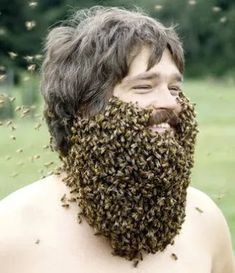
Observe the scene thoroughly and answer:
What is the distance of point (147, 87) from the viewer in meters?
3.58

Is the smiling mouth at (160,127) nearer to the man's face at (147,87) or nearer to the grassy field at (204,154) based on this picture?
the man's face at (147,87)

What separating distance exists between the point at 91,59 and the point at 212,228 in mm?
786

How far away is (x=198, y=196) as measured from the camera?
13.1ft

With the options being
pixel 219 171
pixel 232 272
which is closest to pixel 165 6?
pixel 219 171

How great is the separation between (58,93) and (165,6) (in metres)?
28.3

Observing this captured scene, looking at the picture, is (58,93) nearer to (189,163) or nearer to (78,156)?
(78,156)

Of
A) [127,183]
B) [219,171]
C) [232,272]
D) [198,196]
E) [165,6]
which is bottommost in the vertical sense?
[165,6]

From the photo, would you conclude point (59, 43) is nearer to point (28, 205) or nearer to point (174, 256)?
point (28, 205)

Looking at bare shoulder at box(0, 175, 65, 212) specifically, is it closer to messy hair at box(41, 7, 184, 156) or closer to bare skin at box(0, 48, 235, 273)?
bare skin at box(0, 48, 235, 273)

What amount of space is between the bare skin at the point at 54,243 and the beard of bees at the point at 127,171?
0.21 feet

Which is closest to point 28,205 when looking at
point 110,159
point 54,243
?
point 54,243

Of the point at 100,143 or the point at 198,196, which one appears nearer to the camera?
the point at 100,143

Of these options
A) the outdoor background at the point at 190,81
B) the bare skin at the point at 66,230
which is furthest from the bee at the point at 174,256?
the outdoor background at the point at 190,81

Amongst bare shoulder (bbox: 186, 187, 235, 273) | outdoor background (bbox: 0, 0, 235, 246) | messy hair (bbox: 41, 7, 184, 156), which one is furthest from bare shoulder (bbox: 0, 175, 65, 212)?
outdoor background (bbox: 0, 0, 235, 246)
